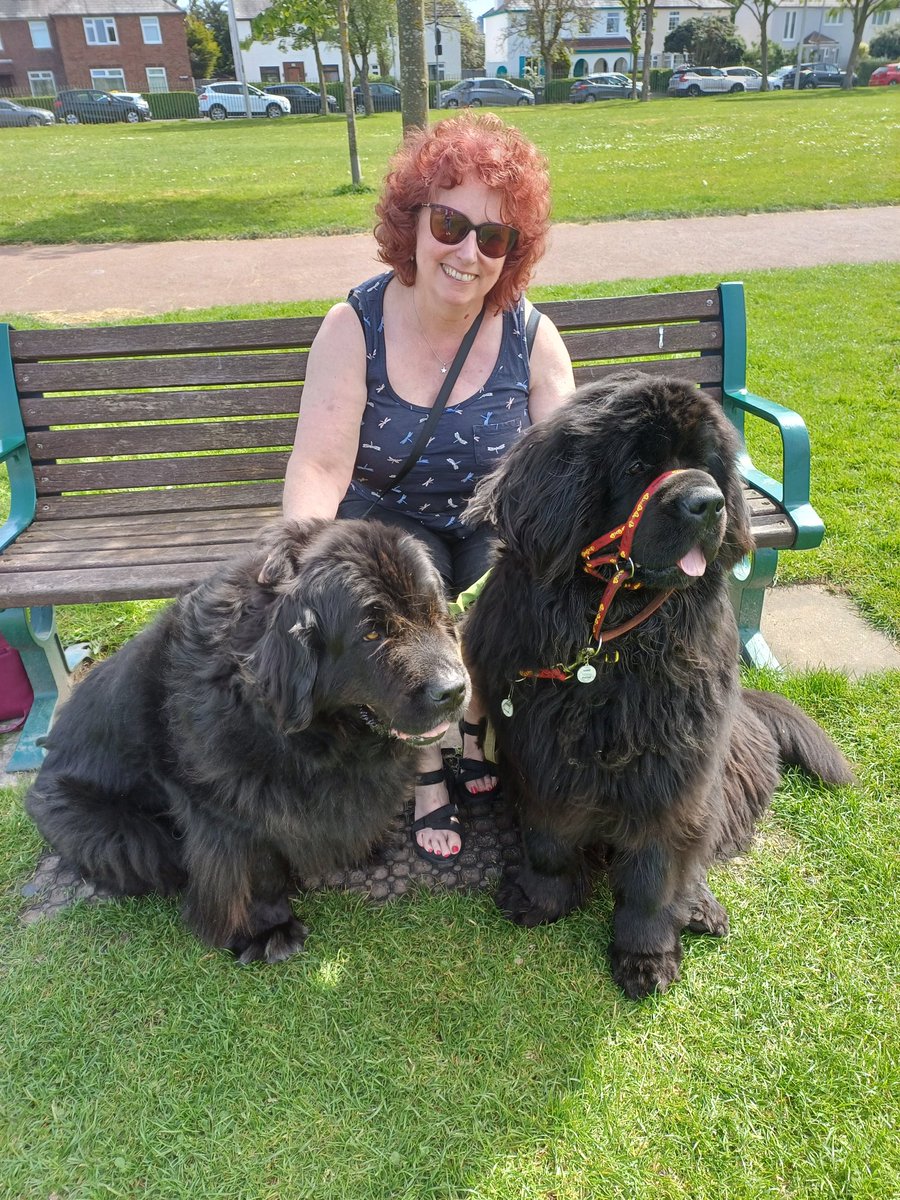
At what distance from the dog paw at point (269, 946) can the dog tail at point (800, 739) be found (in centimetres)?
174

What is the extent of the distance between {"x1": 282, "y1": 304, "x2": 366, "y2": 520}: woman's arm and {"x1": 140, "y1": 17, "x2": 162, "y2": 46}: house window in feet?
234

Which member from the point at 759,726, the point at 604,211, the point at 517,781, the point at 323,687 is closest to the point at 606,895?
the point at 517,781

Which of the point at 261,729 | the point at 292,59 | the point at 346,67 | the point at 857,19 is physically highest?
the point at 292,59

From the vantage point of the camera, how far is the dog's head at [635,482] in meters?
1.65

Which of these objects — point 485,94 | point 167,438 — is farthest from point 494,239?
point 485,94

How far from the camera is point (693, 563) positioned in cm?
171

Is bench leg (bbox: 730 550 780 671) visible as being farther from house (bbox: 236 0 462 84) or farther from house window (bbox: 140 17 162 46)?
house window (bbox: 140 17 162 46)

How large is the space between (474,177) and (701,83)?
54.1 metres

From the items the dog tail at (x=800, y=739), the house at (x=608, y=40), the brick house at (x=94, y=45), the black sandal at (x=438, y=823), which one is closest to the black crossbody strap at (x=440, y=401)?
the black sandal at (x=438, y=823)

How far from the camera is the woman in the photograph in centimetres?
268

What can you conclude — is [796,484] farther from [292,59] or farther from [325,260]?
[292,59]

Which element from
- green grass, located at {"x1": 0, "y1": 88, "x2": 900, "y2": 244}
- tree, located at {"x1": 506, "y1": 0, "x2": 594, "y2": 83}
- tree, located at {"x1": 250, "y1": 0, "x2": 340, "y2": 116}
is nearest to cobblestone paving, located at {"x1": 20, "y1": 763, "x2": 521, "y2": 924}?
green grass, located at {"x1": 0, "y1": 88, "x2": 900, "y2": 244}

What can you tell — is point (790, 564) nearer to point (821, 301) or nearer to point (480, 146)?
point (480, 146)

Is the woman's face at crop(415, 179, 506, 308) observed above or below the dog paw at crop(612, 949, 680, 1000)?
above
